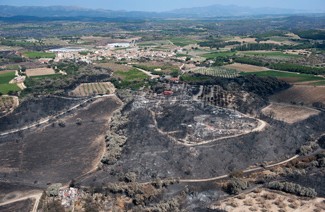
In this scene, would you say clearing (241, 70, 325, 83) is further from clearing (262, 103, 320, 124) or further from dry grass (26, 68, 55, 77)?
dry grass (26, 68, 55, 77)

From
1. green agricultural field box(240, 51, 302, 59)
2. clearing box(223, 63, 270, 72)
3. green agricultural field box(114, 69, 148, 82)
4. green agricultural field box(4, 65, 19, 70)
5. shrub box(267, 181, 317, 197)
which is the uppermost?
green agricultural field box(240, 51, 302, 59)

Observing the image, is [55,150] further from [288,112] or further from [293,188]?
[288,112]

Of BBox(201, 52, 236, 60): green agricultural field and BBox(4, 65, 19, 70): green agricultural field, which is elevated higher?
BBox(201, 52, 236, 60): green agricultural field

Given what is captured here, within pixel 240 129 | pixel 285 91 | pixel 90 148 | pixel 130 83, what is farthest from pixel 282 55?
pixel 90 148

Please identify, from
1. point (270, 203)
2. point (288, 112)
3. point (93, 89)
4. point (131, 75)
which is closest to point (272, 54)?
point (131, 75)

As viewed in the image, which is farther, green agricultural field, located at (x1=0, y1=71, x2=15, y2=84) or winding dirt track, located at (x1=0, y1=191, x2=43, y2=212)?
green agricultural field, located at (x1=0, y1=71, x2=15, y2=84)

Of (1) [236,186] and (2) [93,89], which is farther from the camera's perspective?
(2) [93,89]

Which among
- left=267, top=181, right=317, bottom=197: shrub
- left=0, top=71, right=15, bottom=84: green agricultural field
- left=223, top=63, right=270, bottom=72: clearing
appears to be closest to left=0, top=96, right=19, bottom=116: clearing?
left=0, top=71, right=15, bottom=84: green agricultural field

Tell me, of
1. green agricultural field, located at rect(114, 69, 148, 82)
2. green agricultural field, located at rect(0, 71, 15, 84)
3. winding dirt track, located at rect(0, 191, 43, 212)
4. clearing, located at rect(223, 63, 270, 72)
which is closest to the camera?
winding dirt track, located at rect(0, 191, 43, 212)
